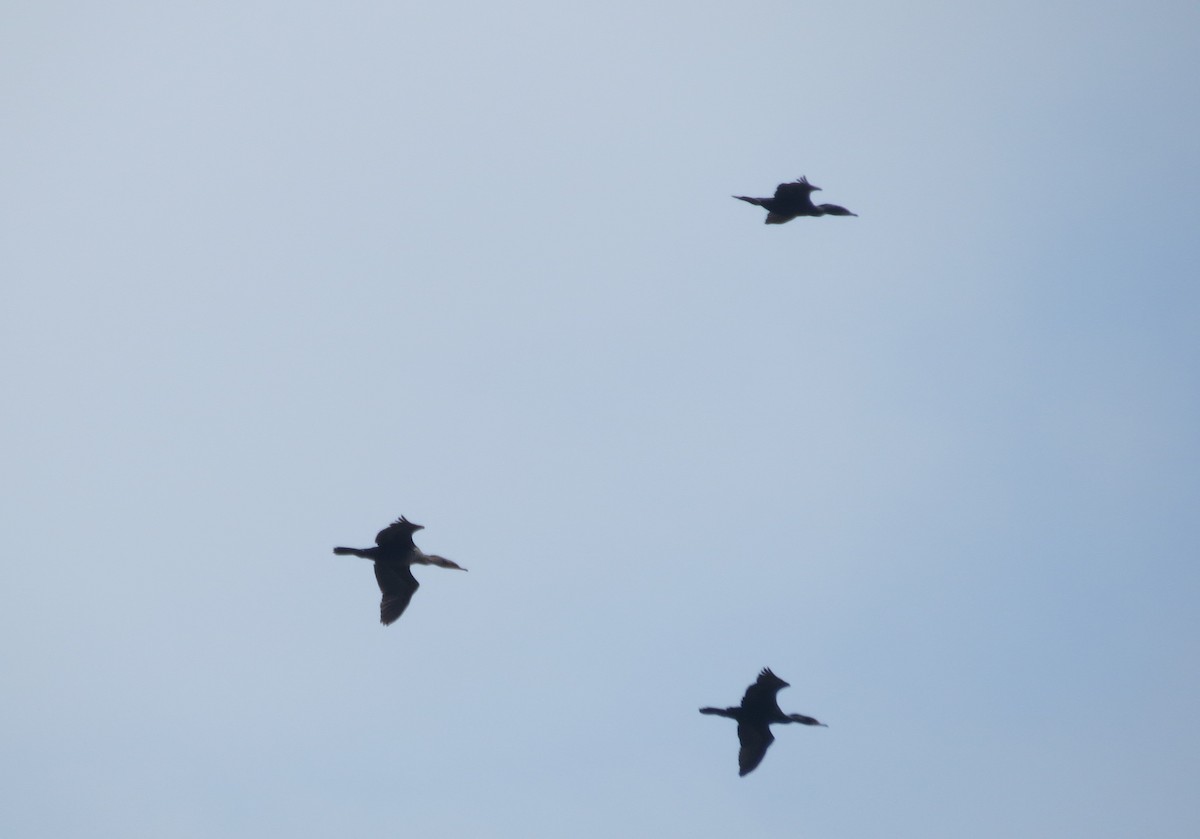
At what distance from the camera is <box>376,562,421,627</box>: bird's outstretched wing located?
94.3 ft

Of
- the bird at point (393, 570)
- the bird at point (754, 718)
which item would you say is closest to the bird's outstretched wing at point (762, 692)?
the bird at point (754, 718)

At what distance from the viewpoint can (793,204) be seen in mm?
31891

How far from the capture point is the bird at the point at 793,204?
31578mm

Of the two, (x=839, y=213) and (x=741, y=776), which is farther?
(x=839, y=213)

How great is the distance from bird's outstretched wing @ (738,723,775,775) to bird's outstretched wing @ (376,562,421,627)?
6.01 meters

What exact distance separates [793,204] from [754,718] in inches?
356

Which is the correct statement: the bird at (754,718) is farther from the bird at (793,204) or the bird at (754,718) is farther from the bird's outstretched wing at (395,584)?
the bird at (793,204)

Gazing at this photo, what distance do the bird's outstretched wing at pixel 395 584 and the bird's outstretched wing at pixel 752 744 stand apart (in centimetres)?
601

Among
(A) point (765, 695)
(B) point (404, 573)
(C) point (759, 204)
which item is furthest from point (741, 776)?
(C) point (759, 204)

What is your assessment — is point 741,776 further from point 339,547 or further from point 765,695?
point 339,547

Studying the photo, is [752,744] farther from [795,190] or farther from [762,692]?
[795,190]

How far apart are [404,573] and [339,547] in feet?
3.66

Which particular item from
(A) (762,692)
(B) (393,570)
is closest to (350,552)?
(B) (393,570)

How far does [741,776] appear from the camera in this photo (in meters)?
29.4
